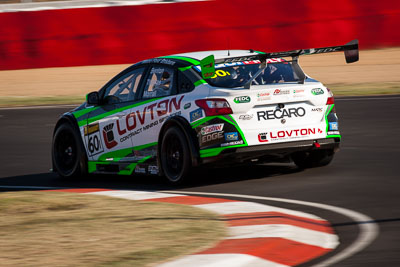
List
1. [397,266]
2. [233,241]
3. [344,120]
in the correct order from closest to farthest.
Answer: [397,266], [233,241], [344,120]

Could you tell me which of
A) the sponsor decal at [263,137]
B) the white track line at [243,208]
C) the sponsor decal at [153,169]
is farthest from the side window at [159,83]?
the white track line at [243,208]

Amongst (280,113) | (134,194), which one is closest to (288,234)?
(134,194)

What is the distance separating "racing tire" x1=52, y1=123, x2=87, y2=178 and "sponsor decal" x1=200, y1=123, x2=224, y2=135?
237 centimetres

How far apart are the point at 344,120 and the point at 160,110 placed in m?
5.99

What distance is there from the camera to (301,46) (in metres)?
22.1

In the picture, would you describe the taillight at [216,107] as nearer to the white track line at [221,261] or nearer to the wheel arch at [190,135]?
the wheel arch at [190,135]

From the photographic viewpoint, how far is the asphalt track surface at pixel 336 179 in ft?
23.4

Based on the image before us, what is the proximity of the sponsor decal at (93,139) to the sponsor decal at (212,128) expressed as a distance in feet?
6.59

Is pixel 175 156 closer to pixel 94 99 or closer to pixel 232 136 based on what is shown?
pixel 232 136

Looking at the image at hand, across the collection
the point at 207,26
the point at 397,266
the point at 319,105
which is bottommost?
the point at 397,266

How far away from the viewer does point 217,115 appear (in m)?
9.62

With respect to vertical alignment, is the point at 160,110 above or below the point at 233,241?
above

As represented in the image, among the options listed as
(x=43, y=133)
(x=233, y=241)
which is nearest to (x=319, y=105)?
(x=233, y=241)

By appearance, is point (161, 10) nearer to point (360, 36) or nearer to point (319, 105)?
point (360, 36)
